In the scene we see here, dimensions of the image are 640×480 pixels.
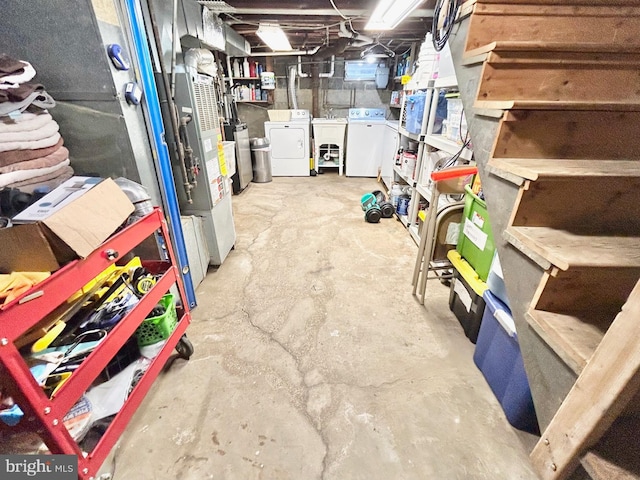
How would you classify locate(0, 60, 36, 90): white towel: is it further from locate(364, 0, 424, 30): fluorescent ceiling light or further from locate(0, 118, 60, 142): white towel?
locate(364, 0, 424, 30): fluorescent ceiling light

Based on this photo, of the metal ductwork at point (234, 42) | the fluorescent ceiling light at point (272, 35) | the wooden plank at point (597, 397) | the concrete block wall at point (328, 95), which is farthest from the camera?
the concrete block wall at point (328, 95)

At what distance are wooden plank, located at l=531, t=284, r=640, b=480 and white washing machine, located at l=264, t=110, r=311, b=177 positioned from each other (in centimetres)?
512

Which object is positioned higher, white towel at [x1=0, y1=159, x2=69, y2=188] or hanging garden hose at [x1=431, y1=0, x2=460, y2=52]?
hanging garden hose at [x1=431, y1=0, x2=460, y2=52]

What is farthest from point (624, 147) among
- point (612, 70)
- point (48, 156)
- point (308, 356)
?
point (48, 156)

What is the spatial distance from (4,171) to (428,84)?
283cm

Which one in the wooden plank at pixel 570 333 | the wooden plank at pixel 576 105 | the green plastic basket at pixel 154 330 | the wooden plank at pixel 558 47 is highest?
the wooden plank at pixel 558 47

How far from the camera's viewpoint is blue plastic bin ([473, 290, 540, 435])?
1219 mm

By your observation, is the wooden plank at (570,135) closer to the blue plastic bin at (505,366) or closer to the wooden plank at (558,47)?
the wooden plank at (558,47)

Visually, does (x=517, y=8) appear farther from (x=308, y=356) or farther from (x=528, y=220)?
(x=308, y=356)

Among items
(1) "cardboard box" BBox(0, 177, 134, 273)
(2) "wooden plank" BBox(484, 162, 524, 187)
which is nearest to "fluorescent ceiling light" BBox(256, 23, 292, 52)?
(1) "cardboard box" BBox(0, 177, 134, 273)

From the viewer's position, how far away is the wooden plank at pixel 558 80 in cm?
107

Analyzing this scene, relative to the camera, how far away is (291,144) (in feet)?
17.3

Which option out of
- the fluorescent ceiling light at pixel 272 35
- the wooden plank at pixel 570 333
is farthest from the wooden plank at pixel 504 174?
the fluorescent ceiling light at pixel 272 35

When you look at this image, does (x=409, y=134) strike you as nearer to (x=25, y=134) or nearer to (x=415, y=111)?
(x=415, y=111)
